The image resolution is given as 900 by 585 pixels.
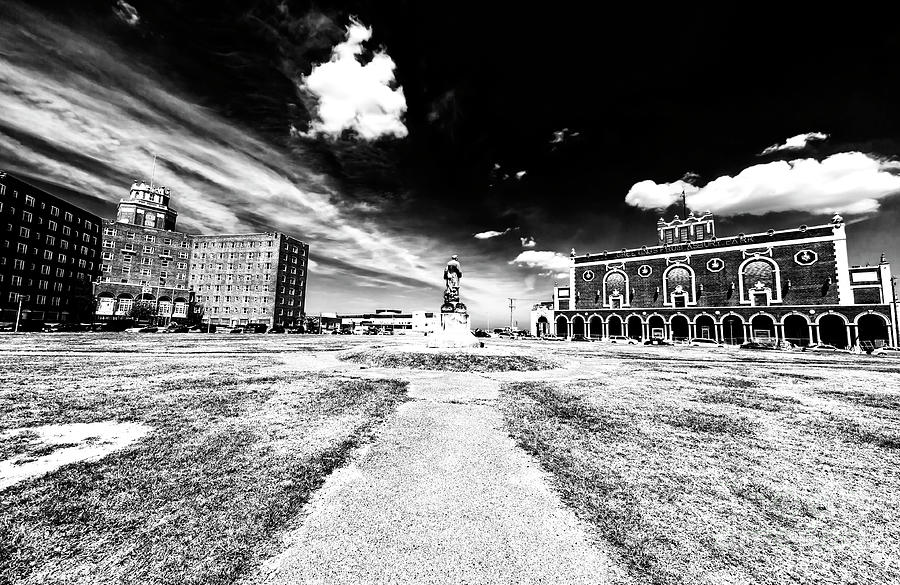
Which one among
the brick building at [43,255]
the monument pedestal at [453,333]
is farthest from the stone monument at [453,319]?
the brick building at [43,255]

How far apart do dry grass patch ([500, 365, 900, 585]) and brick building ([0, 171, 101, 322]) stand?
86345 mm

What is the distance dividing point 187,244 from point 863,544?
122 m

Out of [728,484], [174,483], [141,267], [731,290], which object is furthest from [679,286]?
[141,267]

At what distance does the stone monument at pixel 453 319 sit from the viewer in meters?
24.0

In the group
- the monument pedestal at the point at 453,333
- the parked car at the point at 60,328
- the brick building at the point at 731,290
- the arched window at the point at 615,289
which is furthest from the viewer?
the arched window at the point at 615,289

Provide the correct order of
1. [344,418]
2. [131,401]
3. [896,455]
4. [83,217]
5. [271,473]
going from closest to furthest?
[271,473], [896,455], [344,418], [131,401], [83,217]

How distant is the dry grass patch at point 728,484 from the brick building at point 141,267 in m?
106

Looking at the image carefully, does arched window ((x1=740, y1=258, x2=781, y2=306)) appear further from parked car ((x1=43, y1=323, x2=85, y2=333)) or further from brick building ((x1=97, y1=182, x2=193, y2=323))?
brick building ((x1=97, y1=182, x2=193, y2=323))

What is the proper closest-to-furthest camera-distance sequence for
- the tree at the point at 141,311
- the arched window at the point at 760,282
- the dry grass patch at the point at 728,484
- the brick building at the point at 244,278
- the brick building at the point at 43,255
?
1. the dry grass patch at the point at 728,484
2. the arched window at the point at 760,282
3. the brick building at the point at 43,255
4. the tree at the point at 141,311
5. the brick building at the point at 244,278

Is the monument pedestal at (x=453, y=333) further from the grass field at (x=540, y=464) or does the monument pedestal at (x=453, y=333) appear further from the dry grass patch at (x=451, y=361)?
the grass field at (x=540, y=464)

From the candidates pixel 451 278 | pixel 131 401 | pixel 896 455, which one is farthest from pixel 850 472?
pixel 451 278

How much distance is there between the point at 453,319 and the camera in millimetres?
24469

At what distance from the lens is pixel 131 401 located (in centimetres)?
875

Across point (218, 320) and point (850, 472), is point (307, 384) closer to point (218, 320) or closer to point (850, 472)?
point (850, 472)
